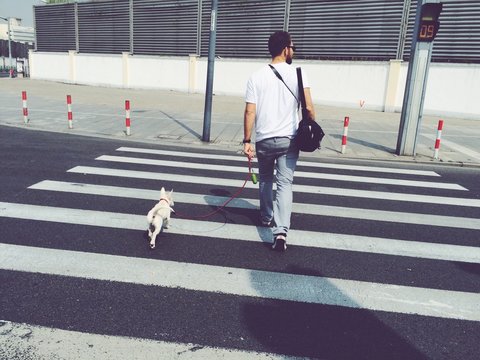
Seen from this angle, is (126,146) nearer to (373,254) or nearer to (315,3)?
(373,254)

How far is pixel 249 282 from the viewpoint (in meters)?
3.82

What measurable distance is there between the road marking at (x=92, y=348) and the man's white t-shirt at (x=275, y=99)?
2435mm

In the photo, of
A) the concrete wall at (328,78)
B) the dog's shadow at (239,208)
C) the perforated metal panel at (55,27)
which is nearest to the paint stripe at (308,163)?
the dog's shadow at (239,208)

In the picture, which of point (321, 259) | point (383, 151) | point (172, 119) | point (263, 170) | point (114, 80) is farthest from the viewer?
point (114, 80)

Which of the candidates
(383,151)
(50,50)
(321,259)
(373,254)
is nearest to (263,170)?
(321,259)

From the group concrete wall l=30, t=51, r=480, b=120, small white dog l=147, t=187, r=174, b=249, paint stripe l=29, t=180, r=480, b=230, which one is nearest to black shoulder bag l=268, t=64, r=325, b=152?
small white dog l=147, t=187, r=174, b=249

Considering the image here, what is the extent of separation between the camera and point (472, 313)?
135 inches

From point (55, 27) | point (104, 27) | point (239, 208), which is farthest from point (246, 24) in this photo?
point (239, 208)

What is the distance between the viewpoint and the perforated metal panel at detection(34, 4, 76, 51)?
3522cm

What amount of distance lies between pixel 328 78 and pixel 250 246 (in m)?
20.6

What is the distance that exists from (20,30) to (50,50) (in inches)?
469

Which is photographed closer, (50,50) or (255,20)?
(255,20)

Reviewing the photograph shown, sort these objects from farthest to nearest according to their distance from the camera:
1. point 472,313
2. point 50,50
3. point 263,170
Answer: point 50,50, point 263,170, point 472,313

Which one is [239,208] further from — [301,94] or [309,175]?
[309,175]
